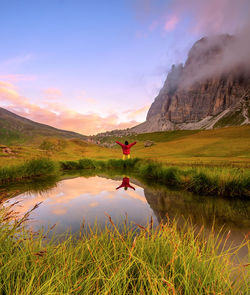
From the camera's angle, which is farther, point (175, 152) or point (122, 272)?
point (175, 152)

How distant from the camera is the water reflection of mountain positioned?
233 inches

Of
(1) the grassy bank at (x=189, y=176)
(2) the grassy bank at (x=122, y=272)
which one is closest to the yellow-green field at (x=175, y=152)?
(1) the grassy bank at (x=189, y=176)

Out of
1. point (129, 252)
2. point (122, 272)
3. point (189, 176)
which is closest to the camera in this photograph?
point (122, 272)

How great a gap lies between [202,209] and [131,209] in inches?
107

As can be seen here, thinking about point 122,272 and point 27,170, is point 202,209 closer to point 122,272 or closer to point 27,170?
point 122,272

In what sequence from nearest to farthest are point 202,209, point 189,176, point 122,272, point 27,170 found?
point 122,272 → point 202,209 → point 189,176 → point 27,170

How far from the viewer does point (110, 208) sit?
7281 millimetres

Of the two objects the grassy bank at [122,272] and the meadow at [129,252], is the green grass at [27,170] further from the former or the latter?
the grassy bank at [122,272]

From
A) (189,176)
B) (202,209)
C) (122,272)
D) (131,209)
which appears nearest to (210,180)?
(189,176)

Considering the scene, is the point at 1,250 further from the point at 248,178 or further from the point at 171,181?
the point at 171,181

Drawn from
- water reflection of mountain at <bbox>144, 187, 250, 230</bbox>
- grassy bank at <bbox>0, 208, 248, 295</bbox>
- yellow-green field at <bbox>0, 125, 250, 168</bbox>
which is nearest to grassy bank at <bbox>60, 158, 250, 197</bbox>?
water reflection of mountain at <bbox>144, 187, 250, 230</bbox>

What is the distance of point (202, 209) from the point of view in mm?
7031

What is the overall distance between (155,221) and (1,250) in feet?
14.0

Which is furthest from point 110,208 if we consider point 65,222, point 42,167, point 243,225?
point 42,167
